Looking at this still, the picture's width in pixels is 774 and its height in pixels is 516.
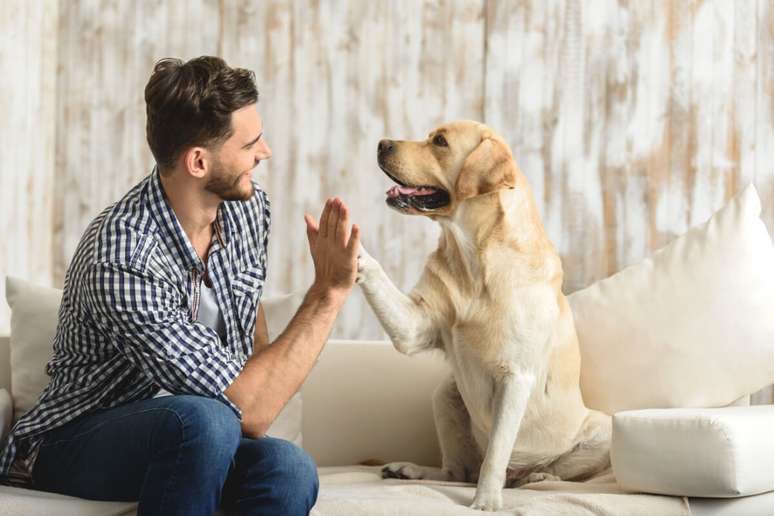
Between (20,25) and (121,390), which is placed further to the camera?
(20,25)

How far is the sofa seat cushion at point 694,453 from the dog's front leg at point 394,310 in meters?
0.48

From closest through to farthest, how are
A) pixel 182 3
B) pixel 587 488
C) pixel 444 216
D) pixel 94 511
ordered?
pixel 94 511
pixel 587 488
pixel 444 216
pixel 182 3

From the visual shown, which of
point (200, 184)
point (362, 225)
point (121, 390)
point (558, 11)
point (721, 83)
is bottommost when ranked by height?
point (121, 390)

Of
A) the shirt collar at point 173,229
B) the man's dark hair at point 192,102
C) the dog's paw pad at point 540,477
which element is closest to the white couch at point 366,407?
the dog's paw pad at point 540,477

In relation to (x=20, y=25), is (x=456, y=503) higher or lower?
lower

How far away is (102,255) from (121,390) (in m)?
0.28

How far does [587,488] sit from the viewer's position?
1946 millimetres

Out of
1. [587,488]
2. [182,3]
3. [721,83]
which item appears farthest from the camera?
[182,3]

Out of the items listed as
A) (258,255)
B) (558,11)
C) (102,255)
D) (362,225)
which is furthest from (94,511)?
(558,11)

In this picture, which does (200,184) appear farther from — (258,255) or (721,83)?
(721,83)

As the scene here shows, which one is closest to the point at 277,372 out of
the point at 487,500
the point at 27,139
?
the point at 487,500

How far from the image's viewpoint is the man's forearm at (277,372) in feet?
5.54

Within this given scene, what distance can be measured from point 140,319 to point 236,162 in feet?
1.33

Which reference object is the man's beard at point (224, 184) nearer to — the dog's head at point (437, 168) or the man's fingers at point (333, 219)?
the man's fingers at point (333, 219)
